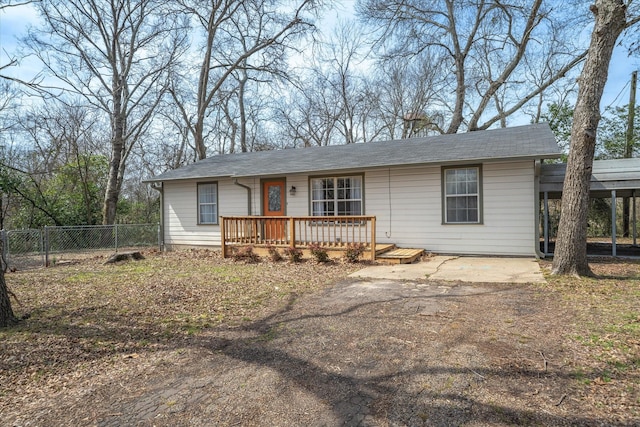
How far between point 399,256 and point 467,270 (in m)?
1.64

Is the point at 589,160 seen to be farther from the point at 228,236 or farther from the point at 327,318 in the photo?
the point at 228,236

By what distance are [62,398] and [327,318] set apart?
8.61 ft

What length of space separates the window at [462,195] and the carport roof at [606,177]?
1576mm

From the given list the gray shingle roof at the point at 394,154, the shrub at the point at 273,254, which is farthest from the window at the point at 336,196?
the shrub at the point at 273,254

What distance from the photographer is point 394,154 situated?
427 inches

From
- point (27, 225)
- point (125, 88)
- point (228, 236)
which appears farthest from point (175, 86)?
point (228, 236)

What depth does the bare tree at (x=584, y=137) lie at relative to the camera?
247 inches

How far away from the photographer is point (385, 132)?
2777 centimetres

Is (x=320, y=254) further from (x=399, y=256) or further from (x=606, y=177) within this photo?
(x=606, y=177)

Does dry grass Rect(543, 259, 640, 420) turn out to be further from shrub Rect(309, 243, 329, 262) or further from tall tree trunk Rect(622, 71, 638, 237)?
tall tree trunk Rect(622, 71, 638, 237)

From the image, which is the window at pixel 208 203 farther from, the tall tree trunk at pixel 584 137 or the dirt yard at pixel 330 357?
the tall tree trunk at pixel 584 137

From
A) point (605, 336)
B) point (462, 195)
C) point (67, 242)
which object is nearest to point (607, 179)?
point (462, 195)

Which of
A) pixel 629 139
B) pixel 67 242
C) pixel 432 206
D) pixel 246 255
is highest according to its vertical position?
pixel 629 139

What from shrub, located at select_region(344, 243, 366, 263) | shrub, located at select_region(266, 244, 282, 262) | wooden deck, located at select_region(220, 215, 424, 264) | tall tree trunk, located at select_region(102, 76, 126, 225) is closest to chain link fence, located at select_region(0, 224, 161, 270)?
tall tree trunk, located at select_region(102, 76, 126, 225)
